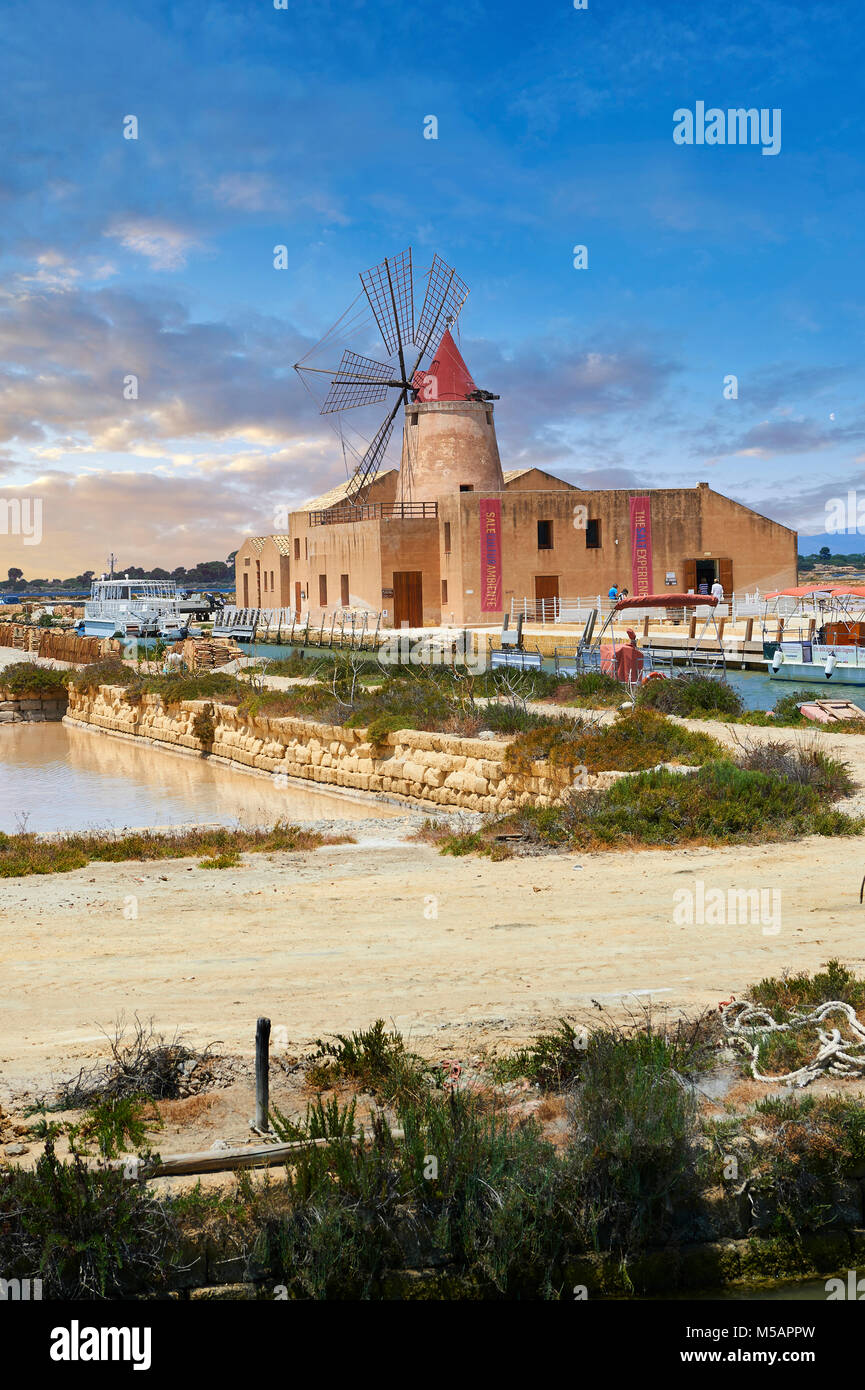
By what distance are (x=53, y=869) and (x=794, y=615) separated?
21930mm

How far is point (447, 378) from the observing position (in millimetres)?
33938

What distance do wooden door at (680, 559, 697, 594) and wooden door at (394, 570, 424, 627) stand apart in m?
7.90

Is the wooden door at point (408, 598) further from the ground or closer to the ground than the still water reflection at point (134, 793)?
further from the ground

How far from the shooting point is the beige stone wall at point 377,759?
40.0ft

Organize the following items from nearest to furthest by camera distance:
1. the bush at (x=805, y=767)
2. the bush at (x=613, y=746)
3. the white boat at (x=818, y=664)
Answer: the bush at (x=805, y=767), the bush at (x=613, y=746), the white boat at (x=818, y=664)

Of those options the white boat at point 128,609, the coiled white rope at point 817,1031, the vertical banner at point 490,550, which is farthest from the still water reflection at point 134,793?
the white boat at point 128,609

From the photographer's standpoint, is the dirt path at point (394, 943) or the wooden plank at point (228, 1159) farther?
the dirt path at point (394, 943)

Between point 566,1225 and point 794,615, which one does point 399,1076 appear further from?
point 794,615

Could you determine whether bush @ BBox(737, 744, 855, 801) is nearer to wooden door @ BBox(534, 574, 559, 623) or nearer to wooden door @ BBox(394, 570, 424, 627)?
wooden door @ BBox(534, 574, 559, 623)

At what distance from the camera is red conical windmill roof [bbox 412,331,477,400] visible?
33781 millimetres

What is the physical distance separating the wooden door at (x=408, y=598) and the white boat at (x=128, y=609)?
7198 mm

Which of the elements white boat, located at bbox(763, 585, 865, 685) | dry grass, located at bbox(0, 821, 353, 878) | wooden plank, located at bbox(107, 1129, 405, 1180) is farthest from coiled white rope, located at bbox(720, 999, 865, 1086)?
white boat, located at bbox(763, 585, 865, 685)

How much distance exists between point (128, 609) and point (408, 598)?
34.3 ft

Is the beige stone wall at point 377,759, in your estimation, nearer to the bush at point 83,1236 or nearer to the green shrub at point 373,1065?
the green shrub at point 373,1065
